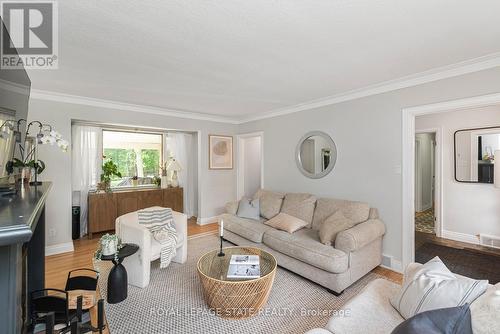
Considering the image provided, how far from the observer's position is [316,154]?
12.5 ft

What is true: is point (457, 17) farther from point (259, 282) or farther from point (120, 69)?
point (120, 69)

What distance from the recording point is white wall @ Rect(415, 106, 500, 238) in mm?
3568

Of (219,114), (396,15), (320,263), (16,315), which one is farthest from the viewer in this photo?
(219,114)

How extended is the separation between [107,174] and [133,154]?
0.74 m

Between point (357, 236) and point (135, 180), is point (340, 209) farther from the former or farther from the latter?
point (135, 180)

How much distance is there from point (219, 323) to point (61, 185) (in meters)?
3.07

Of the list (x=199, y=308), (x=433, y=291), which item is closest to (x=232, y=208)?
(x=199, y=308)

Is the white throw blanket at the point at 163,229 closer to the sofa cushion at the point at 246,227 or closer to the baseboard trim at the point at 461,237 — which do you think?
the sofa cushion at the point at 246,227

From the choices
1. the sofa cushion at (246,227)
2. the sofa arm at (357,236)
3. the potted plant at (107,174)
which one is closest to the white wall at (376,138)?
the sofa arm at (357,236)

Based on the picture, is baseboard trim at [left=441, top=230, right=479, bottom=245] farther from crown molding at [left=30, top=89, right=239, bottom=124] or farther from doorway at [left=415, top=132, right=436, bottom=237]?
crown molding at [left=30, top=89, right=239, bottom=124]

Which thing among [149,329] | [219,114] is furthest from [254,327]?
[219,114]

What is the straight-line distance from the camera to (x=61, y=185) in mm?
3406

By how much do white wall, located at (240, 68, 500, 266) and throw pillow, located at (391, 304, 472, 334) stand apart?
214 cm

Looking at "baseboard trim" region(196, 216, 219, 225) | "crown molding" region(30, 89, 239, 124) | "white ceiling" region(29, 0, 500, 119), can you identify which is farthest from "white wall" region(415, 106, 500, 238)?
"baseboard trim" region(196, 216, 219, 225)
